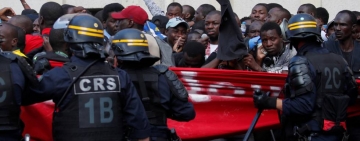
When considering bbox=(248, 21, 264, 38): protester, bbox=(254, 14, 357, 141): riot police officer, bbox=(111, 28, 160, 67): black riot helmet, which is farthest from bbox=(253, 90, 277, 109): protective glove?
bbox=(248, 21, 264, 38): protester

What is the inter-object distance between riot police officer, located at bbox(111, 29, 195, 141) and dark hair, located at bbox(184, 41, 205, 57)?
2250 millimetres

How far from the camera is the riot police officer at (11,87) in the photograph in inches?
270

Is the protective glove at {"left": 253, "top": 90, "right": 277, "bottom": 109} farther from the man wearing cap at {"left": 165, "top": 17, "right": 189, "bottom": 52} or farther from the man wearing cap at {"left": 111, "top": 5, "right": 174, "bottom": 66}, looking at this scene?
the man wearing cap at {"left": 165, "top": 17, "right": 189, "bottom": 52}

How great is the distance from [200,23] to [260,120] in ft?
11.8

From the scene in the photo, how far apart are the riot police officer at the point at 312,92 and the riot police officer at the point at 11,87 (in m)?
2.32

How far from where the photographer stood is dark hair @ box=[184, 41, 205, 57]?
988 centimetres

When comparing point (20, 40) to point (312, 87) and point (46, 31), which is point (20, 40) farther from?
point (312, 87)

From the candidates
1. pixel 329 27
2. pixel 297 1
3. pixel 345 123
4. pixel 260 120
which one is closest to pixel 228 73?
pixel 260 120

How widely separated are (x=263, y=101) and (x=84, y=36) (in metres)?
1.98

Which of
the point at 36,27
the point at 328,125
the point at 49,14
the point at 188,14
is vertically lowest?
the point at 328,125

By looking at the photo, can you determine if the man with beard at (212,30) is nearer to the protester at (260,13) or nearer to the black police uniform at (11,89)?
the protester at (260,13)

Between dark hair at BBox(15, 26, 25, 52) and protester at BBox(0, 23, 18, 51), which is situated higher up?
protester at BBox(0, 23, 18, 51)

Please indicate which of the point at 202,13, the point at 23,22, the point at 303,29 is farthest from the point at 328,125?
the point at 202,13

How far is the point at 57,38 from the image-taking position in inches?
329
